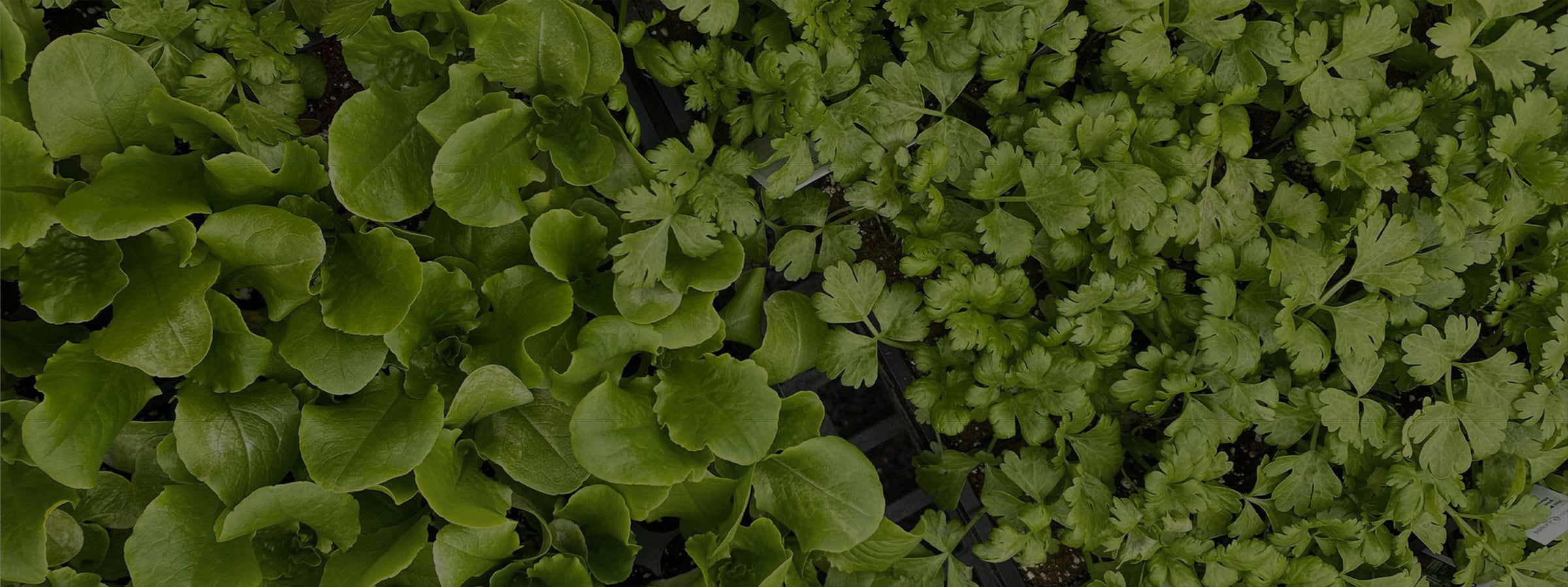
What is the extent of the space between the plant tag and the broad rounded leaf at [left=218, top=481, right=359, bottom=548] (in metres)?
1.80

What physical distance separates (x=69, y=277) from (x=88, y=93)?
227 millimetres

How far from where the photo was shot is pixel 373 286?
3.73ft

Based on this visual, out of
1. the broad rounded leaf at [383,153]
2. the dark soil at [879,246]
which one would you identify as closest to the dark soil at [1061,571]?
the dark soil at [879,246]

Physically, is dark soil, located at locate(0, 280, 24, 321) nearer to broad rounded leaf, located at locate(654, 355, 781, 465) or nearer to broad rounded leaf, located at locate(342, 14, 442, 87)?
broad rounded leaf, located at locate(342, 14, 442, 87)

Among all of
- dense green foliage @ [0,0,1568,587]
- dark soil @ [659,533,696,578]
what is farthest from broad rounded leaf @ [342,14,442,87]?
dark soil @ [659,533,696,578]

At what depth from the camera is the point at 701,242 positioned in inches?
46.8

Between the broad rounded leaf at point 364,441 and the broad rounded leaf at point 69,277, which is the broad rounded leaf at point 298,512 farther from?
the broad rounded leaf at point 69,277

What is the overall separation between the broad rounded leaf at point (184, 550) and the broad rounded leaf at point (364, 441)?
14cm

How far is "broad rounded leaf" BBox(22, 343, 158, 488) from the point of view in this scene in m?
1.05

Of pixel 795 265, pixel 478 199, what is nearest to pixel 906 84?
pixel 795 265

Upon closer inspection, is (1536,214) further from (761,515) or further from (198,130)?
(198,130)

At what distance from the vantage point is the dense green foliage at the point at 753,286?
1107 mm

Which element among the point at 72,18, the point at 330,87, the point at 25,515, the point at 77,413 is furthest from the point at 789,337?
the point at 72,18

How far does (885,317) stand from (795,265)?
15 cm
